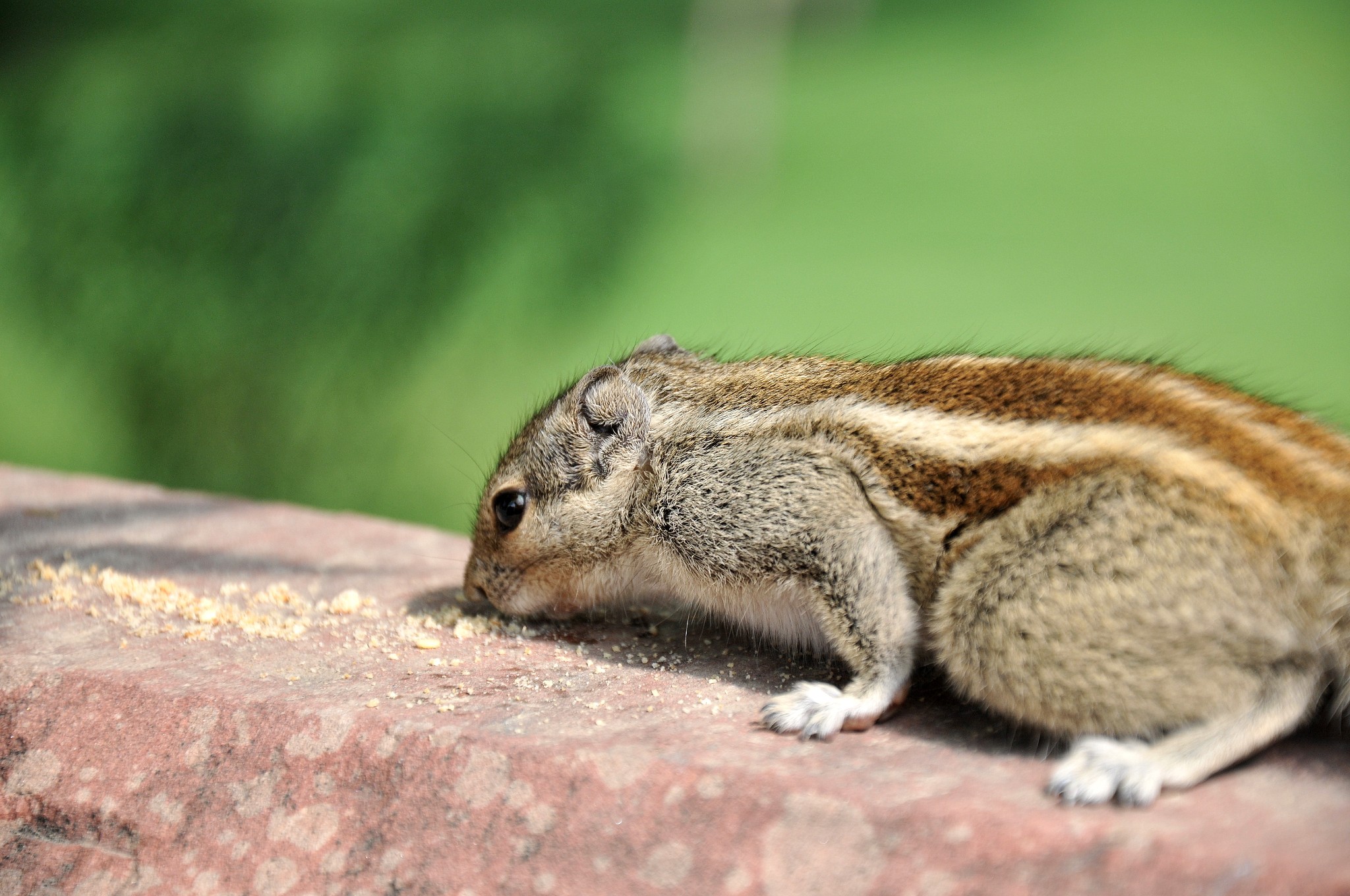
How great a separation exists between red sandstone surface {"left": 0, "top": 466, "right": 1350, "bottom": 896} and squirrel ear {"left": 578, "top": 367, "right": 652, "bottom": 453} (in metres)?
0.59

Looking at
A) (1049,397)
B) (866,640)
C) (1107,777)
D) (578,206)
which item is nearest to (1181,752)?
(1107,777)

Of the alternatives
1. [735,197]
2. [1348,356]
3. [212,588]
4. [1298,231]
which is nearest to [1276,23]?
[1298,231]

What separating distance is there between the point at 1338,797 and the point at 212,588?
314cm

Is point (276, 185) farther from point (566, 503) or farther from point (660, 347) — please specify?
point (566, 503)

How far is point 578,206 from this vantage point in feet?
18.7

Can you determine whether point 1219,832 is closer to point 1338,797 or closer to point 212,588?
point 1338,797

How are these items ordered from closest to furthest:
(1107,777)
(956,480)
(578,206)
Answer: (1107,777)
(956,480)
(578,206)

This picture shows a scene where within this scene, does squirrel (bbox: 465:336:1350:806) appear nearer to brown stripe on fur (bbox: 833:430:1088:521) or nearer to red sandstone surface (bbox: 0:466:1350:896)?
brown stripe on fur (bbox: 833:430:1088:521)

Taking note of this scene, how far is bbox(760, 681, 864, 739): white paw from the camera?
2.36 metres

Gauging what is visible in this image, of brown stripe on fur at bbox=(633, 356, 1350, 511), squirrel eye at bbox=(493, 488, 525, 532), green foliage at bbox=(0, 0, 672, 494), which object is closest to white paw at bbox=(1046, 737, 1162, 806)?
brown stripe on fur at bbox=(633, 356, 1350, 511)

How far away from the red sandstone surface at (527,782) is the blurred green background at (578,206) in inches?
79.9

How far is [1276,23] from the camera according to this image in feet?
14.7

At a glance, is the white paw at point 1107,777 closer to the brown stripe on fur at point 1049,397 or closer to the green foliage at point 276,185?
the brown stripe on fur at point 1049,397

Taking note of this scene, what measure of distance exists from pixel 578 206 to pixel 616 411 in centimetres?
286
